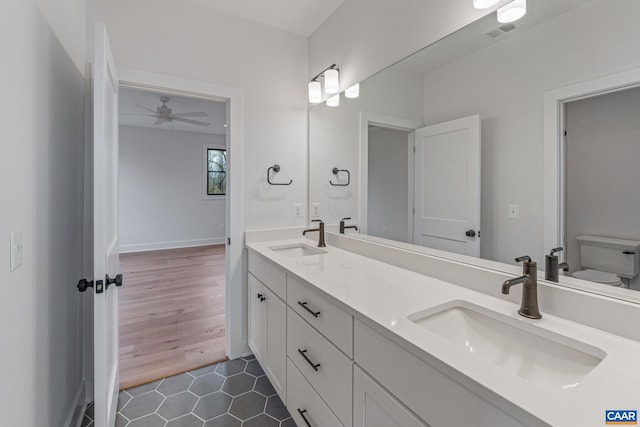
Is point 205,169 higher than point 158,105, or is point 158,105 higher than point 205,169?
point 158,105

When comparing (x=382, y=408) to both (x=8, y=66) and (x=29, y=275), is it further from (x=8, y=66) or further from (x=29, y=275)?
(x=8, y=66)

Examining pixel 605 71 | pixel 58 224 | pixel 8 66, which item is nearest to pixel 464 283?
pixel 605 71

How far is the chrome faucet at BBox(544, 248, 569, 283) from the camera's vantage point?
3.30 ft

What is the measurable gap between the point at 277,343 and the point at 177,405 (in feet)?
2.34

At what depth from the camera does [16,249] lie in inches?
36.5

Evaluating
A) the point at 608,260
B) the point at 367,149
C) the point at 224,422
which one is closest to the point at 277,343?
the point at 224,422

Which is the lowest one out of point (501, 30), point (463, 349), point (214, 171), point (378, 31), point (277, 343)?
point (277, 343)

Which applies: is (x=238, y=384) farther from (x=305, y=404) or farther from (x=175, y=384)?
(x=305, y=404)

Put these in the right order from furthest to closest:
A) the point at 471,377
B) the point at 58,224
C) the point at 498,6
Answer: the point at 58,224, the point at 498,6, the point at 471,377

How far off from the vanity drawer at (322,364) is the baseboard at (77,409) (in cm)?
116

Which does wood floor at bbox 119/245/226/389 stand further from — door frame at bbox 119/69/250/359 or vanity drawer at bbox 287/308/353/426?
vanity drawer at bbox 287/308/353/426

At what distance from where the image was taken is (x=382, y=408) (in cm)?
89

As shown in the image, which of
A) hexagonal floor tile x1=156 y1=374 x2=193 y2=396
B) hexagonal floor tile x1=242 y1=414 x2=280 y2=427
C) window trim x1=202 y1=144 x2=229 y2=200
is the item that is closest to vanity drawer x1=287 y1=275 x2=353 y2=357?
hexagonal floor tile x1=242 y1=414 x2=280 y2=427

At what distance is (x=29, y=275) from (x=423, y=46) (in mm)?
1928
